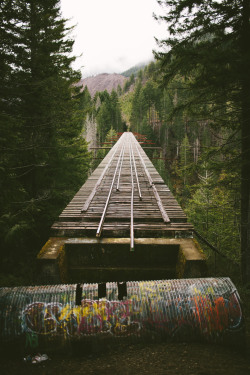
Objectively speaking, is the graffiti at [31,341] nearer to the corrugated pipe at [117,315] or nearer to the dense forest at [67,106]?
the corrugated pipe at [117,315]

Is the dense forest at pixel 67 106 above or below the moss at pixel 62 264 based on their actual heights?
above

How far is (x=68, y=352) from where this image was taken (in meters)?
2.63

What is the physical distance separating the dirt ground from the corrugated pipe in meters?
0.14

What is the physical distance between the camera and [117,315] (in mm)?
2680

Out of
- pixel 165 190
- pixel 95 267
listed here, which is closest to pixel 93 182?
pixel 165 190

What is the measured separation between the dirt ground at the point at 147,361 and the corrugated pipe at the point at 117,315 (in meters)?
0.14

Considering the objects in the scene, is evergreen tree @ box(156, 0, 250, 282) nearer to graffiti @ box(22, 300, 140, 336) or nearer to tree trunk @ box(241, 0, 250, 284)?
tree trunk @ box(241, 0, 250, 284)

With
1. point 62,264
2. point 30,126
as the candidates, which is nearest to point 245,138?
point 62,264

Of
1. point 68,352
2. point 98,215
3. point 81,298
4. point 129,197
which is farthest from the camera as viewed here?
point 129,197

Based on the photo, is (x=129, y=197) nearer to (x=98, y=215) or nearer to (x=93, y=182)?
(x=98, y=215)

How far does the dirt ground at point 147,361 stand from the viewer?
2365 millimetres

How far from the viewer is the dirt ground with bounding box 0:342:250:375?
237cm

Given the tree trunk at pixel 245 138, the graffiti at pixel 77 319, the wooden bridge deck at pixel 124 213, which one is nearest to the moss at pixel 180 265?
the wooden bridge deck at pixel 124 213

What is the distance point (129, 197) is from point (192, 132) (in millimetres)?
54480
